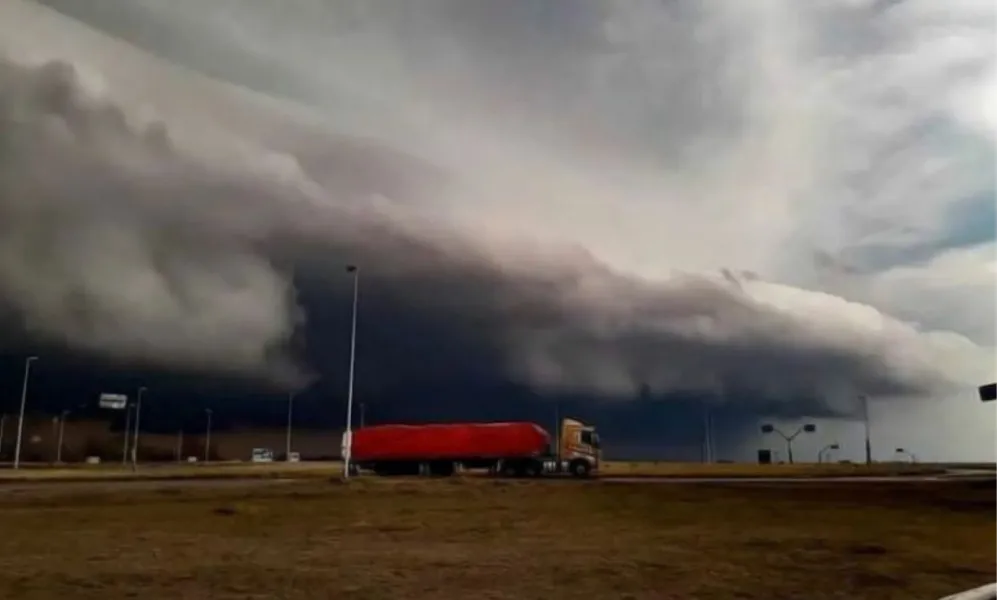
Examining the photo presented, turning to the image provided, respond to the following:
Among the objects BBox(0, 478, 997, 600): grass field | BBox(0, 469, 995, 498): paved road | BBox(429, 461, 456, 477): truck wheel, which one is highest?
BBox(429, 461, 456, 477): truck wheel

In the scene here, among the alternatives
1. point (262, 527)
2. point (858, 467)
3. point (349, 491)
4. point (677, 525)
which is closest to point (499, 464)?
point (858, 467)

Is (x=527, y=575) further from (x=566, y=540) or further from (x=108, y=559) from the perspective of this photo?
(x=108, y=559)

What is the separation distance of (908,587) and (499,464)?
19.2m

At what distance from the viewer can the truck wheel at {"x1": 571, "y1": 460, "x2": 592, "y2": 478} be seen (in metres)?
25.8

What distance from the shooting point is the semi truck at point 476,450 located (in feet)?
87.5

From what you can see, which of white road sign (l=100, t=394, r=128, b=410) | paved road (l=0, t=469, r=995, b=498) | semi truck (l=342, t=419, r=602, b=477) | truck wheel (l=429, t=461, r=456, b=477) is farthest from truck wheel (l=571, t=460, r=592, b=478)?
white road sign (l=100, t=394, r=128, b=410)

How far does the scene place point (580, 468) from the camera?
26031 millimetres

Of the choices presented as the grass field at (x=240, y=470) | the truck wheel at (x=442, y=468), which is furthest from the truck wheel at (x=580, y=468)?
the truck wheel at (x=442, y=468)

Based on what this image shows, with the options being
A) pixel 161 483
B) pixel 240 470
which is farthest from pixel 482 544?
pixel 240 470

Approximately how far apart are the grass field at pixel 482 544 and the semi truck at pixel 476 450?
11677mm

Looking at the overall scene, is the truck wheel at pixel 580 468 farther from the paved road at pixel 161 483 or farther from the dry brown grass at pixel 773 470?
the paved road at pixel 161 483

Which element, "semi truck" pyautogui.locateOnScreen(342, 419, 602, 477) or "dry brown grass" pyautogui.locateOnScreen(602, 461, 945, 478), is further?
"semi truck" pyautogui.locateOnScreen(342, 419, 602, 477)

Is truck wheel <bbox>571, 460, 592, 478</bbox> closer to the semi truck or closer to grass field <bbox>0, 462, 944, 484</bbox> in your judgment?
the semi truck

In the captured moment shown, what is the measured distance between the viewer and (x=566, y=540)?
10.3 m
